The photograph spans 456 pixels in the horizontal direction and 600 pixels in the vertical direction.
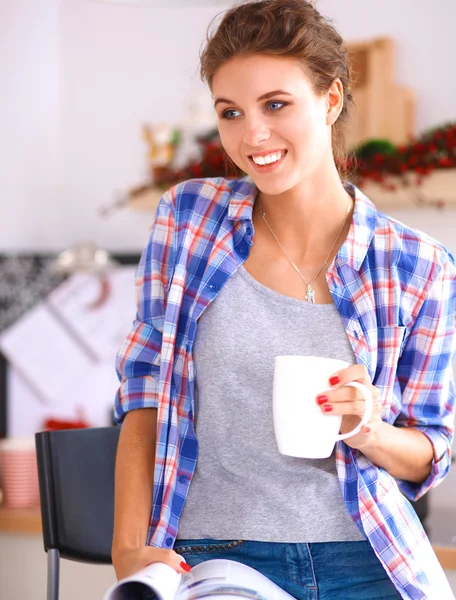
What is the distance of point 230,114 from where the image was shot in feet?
3.43

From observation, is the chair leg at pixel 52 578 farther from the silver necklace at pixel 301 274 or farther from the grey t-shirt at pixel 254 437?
the silver necklace at pixel 301 274

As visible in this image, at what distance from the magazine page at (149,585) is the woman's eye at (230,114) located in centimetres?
54

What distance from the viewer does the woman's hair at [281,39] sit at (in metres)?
1.02

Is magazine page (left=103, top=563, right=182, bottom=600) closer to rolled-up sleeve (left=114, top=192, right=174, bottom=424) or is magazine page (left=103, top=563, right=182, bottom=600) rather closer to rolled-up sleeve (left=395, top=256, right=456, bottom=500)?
rolled-up sleeve (left=114, top=192, right=174, bottom=424)

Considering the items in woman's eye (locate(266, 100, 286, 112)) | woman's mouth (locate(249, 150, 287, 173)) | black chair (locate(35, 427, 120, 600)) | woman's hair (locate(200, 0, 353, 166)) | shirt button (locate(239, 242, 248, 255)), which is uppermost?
woman's hair (locate(200, 0, 353, 166))

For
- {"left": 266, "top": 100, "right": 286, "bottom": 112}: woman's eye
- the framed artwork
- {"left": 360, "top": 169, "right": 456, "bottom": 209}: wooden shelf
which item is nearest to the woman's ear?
{"left": 266, "top": 100, "right": 286, "bottom": 112}: woman's eye

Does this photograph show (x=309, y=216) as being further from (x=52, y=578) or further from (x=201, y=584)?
(x=52, y=578)

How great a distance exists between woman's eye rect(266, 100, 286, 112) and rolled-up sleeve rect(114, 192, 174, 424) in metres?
0.20

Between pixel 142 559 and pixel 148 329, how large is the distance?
302 millimetres

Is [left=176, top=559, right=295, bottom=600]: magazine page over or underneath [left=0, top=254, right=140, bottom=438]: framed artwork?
over

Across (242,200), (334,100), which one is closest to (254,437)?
(242,200)

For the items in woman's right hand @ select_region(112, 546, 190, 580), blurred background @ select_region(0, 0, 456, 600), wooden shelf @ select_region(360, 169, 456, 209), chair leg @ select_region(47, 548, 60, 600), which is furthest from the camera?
blurred background @ select_region(0, 0, 456, 600)

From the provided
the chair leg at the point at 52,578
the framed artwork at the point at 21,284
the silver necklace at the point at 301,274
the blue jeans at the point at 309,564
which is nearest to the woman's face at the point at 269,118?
the silver necklace at the point at 301,274

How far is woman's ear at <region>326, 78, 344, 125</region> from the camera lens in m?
1.10
